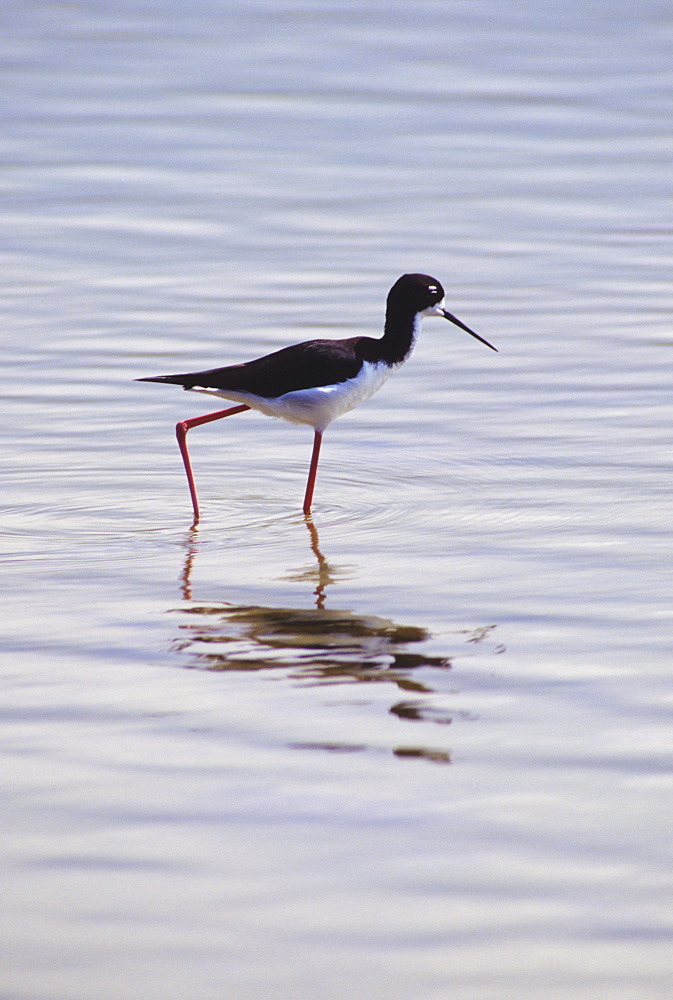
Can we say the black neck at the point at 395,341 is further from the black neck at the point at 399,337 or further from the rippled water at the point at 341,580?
the rippled water at the point at 341,580

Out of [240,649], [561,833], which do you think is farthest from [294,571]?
[561,833]

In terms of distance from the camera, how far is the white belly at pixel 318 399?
22.5ft

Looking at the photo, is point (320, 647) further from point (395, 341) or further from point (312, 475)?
point (395, 341)

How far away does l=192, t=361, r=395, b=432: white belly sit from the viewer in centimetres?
687

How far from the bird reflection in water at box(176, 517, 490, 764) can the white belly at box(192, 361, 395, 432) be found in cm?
156

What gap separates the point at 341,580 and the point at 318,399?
145 cm

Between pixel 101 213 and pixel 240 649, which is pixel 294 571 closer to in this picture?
pixel 240 649

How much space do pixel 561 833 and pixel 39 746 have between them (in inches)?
51.2

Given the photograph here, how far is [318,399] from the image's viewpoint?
687cm

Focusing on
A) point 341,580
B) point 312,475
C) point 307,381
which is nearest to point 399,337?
point 307,381

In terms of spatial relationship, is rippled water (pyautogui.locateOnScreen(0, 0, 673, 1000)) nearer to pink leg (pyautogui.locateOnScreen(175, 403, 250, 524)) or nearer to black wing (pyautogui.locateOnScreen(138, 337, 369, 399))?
pink leg (pyautogui.locateOnScreen(175, 403, 250, 524))

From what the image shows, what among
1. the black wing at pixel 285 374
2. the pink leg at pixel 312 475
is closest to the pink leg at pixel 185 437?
the black wing at pixel 285 374

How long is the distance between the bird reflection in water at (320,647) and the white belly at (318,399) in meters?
1.56

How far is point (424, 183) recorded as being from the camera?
13.1 meters
